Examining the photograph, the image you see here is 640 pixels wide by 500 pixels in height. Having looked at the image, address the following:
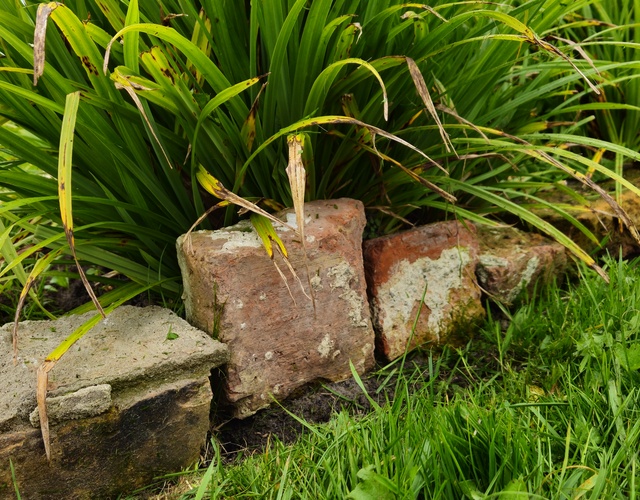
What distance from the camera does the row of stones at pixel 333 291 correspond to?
1718 mm

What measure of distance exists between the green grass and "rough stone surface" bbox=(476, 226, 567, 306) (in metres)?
0.17

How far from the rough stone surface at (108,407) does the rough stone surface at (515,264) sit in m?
0.91

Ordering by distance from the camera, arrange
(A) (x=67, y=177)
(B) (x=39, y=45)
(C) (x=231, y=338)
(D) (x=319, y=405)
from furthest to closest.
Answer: (D) (x=319, y=405) → (C) (x=231, y=338) → (A) (x=67, y=177) → (B) (x=39, y=45)

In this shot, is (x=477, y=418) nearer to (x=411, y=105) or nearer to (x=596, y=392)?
(x=596, y=392)

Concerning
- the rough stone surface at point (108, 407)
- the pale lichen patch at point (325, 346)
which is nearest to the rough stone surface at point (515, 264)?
the pale lichen patch at point (325, 346)

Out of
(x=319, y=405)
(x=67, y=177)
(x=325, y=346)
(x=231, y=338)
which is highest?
(x=67, y=177)

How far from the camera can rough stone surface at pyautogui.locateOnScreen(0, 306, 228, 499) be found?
1.48m

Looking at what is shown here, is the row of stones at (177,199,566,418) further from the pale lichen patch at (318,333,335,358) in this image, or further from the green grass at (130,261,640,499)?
the green grass at (130,261,640,499)

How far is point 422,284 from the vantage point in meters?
2.04

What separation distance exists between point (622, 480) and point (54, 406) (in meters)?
1.19

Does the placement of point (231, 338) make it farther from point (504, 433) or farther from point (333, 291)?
point (504, 433)

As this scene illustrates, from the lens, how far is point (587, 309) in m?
1.97

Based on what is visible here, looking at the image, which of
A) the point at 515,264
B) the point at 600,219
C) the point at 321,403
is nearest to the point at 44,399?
the point at 321,403

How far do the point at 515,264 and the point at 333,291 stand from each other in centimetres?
66
